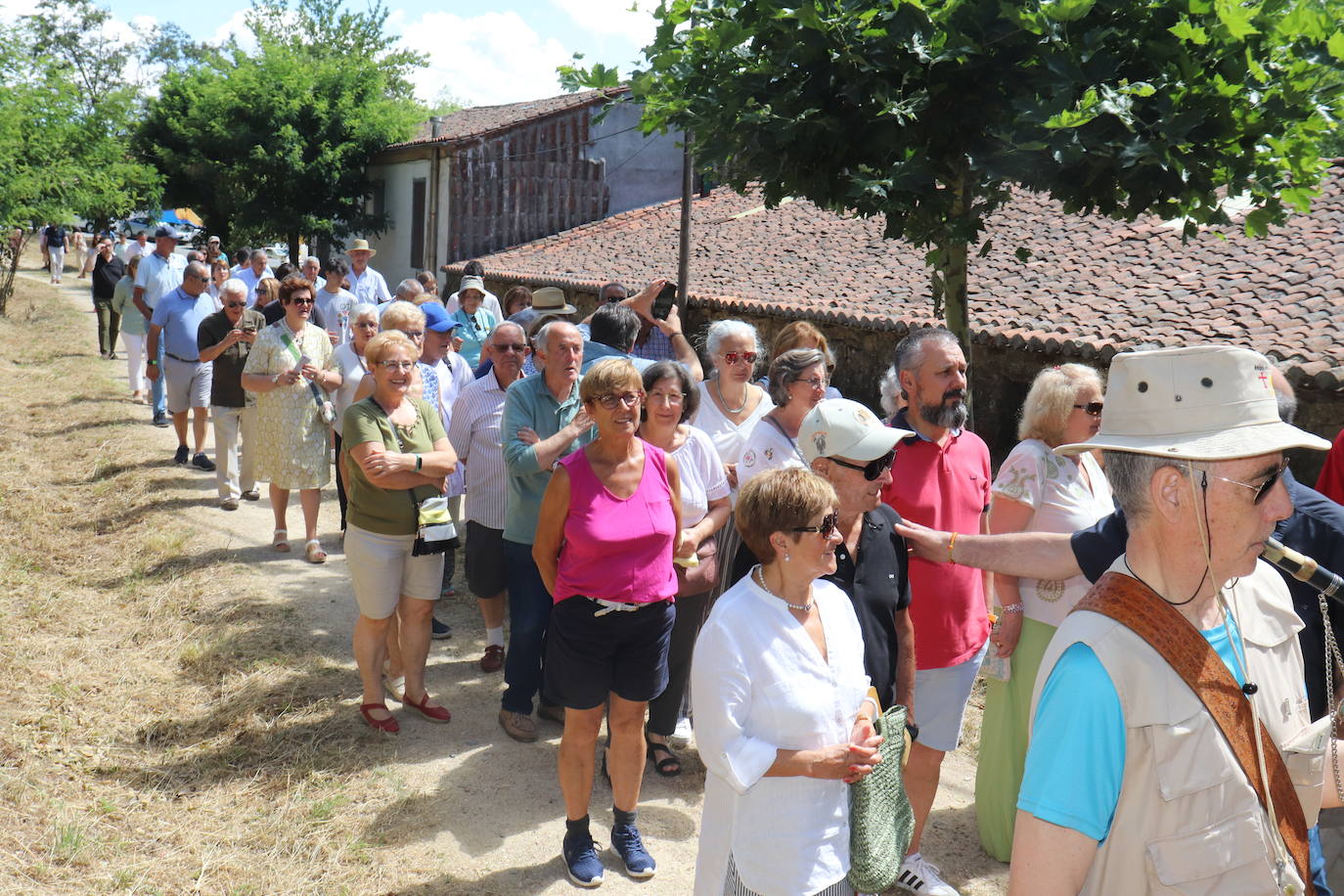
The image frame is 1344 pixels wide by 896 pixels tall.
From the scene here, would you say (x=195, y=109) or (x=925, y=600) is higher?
(x=195, y=109)

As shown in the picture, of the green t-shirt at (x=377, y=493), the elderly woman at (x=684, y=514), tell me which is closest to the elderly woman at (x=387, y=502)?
the green t-shirt at (x=377, y=493)

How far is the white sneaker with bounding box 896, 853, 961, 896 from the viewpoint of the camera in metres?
4.09

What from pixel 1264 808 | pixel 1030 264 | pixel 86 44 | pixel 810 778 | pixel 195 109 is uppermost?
pixel 86 44

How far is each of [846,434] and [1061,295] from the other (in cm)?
863

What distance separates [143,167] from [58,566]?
19.8 meters

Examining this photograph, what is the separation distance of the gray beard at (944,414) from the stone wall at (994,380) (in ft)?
14.5

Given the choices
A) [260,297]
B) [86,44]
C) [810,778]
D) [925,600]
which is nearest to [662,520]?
[925,600]

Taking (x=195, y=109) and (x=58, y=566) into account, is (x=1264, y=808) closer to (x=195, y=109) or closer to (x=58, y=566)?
(x=58, y=566)

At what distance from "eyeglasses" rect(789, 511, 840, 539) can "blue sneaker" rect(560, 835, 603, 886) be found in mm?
1885

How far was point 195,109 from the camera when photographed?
2527 centimetres

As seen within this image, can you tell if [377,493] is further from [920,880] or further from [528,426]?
[920,880]

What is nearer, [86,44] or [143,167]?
[143,167]

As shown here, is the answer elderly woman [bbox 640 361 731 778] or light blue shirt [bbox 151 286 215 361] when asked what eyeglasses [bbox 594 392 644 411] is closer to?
elderly woman [bbox 640 361 731 778]

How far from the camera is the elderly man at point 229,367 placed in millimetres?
8719
